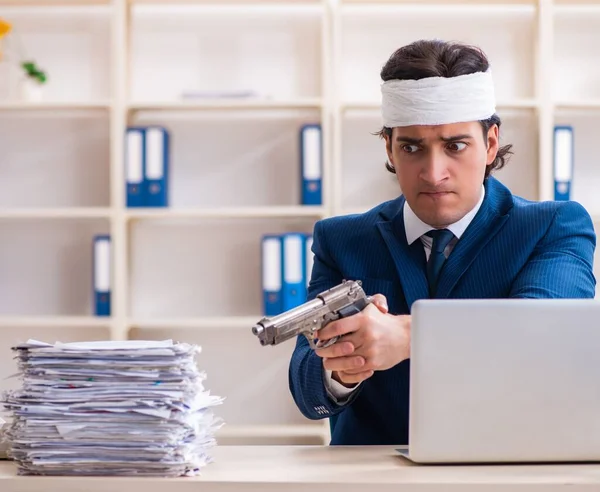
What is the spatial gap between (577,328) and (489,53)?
9.00 feet

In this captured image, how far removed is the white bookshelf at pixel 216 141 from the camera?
3.71m

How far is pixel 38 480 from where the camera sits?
1169mm

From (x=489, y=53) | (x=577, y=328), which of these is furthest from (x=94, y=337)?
(x=577, y=328)

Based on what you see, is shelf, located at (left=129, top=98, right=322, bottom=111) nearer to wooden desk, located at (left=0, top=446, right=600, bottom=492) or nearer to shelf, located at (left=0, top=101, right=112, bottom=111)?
shelf, located at (left=0, top=101, right=112, bottom=111)

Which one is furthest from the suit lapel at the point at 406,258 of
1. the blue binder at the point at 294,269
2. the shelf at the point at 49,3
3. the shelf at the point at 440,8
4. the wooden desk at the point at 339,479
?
the shelf at the point at 49,3

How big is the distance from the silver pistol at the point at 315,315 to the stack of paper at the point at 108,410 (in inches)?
4.4

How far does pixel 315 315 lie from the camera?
1.35m

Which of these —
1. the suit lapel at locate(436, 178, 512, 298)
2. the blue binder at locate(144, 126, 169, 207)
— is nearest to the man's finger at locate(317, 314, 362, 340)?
the suit lapel at locate(436, 178, 512, 298)

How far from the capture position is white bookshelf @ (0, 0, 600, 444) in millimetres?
3705

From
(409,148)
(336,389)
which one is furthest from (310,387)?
(409,148)

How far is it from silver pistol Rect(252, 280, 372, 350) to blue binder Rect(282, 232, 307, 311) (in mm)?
1912

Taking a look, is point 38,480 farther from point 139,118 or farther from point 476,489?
point 139,118

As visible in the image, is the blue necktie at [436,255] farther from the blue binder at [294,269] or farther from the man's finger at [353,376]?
the blue binder at [294,269]

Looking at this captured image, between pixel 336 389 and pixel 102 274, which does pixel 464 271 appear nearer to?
pixel 336 389
